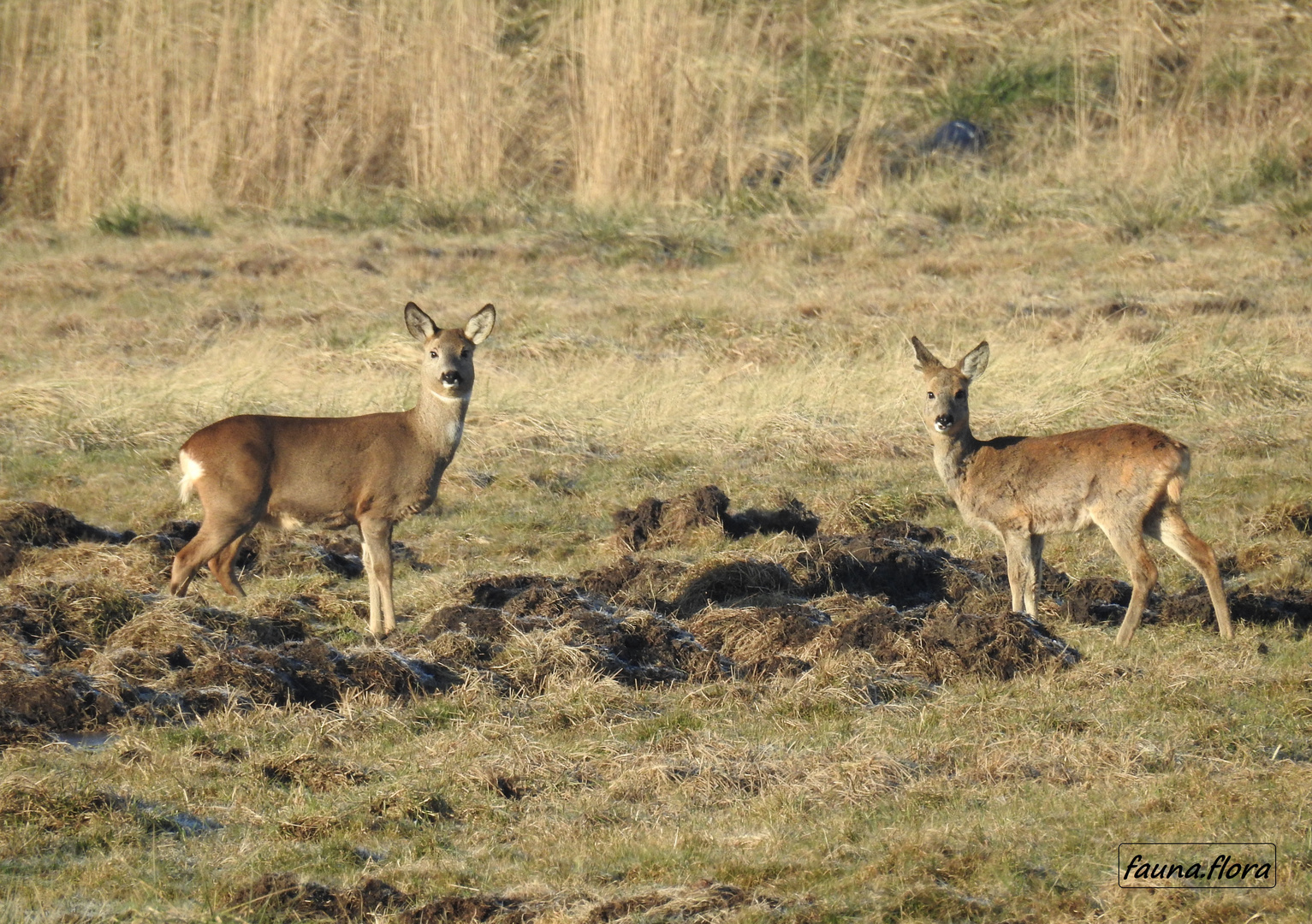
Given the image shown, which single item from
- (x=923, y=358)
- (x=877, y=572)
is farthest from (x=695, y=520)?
(x=923, y=358)

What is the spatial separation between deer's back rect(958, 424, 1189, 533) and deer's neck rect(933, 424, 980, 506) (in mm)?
73

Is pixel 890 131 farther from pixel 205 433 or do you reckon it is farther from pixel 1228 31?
pixel 205 433

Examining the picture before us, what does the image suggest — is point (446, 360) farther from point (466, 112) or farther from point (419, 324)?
point (466, 112)

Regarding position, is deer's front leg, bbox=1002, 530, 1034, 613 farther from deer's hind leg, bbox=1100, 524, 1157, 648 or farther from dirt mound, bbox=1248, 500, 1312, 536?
dirt mound, bbox=1248, 500, 1312, 536

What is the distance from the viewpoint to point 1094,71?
2084cm

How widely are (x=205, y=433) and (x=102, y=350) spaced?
20.8ft

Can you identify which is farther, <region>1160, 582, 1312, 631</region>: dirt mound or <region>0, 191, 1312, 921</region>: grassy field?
<region>1160, 582, 1312, 631</region>: dirt mound

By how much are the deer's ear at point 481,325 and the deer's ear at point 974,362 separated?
2600 mm

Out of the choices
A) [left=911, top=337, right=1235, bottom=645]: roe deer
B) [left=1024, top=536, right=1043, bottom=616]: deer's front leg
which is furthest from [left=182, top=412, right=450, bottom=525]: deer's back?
[left=1024, top=536, right=1043, bottom=616]: deer's front leg

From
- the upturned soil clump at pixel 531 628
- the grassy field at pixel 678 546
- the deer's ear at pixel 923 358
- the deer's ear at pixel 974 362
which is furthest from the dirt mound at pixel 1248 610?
the deer's ear at pixel 923 358

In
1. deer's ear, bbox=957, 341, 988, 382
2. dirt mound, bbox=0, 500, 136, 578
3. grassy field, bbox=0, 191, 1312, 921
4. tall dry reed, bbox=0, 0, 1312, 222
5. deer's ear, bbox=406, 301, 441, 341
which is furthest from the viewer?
tall dry reed, bbox=0, 0, 1312, 222

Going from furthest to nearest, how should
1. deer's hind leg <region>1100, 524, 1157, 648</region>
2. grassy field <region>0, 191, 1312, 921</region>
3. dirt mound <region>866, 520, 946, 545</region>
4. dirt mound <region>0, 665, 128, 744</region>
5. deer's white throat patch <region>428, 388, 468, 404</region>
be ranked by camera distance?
dirt mound <region>866, 520, 946, 545</region> < deer's white throat patch <region>428, 388, 468, 404</region> < deer's hind leg <region>1100, 524, 1157, 648</region> < dirt mound <region>0, 665, 128, 744</region> < grassy field <region>0, 191, 1312, 921</region>

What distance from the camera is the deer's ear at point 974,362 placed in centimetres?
911

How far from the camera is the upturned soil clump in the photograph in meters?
6.93
